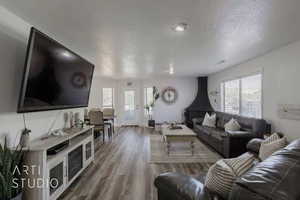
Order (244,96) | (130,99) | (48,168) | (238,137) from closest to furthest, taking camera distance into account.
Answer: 1. (48,168)
2. (238,137)
3. (244,96)
4. (130,99)

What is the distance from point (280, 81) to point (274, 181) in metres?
3.45

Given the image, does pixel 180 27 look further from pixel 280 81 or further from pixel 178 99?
pixel 178 99

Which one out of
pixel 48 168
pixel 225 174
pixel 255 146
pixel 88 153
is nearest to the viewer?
pixel 225 174

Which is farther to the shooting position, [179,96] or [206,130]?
[179,96]

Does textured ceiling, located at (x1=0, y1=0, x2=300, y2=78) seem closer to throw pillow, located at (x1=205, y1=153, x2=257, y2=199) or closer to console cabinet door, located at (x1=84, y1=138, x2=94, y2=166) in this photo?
throw pillow, located at (x1=205, y1=153, x2=257, y2=199)

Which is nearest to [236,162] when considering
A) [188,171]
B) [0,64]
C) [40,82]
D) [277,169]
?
[277,169]

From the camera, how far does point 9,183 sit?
5.99 ft

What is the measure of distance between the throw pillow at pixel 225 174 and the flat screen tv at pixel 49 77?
210cm

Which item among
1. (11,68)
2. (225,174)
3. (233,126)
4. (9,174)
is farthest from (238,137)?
(11,68)

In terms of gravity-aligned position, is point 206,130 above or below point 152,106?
below

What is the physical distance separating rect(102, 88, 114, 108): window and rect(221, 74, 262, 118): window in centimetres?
537

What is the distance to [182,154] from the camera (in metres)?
4.48

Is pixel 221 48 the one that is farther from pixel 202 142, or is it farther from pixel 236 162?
pixel 202 142

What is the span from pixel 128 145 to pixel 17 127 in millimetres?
3505
